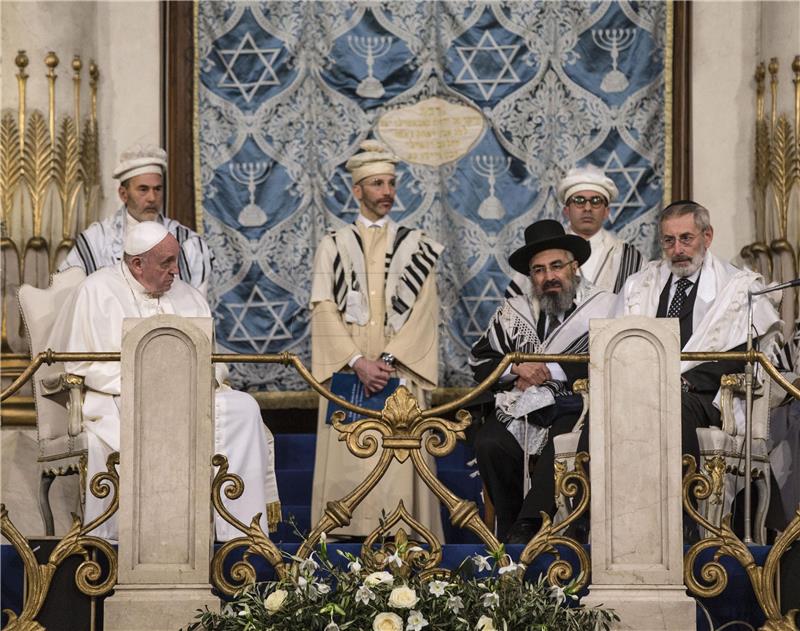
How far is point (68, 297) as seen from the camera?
29.1 ft

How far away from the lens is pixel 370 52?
11.5 meters

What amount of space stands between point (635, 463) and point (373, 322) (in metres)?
2.90

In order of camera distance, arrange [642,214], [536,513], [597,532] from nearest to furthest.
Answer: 1. [597,532]
2. [536,513]
3. [642,214]

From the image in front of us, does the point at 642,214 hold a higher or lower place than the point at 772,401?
higher

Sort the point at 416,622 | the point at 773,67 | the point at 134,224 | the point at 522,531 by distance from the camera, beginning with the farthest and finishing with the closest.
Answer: the point at 773,67 → the point at 134,224 → the point at 522,531 → the point at 416,622

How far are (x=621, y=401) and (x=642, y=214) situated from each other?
467 centimetres

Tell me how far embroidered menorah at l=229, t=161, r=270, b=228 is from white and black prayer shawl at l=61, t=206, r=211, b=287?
66.7 inches

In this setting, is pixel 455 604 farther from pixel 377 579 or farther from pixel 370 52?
pixel 370 52

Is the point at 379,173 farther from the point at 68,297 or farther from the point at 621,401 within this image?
the point at 621,401

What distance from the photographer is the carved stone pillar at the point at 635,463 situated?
269 inches

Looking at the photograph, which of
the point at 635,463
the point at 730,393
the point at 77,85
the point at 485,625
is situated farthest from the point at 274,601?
the point at 77,85

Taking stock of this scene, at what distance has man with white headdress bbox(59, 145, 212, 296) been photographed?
9695 millimetres

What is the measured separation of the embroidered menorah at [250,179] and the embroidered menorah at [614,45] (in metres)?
2.36

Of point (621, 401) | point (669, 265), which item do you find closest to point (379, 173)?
point (669, 265)
